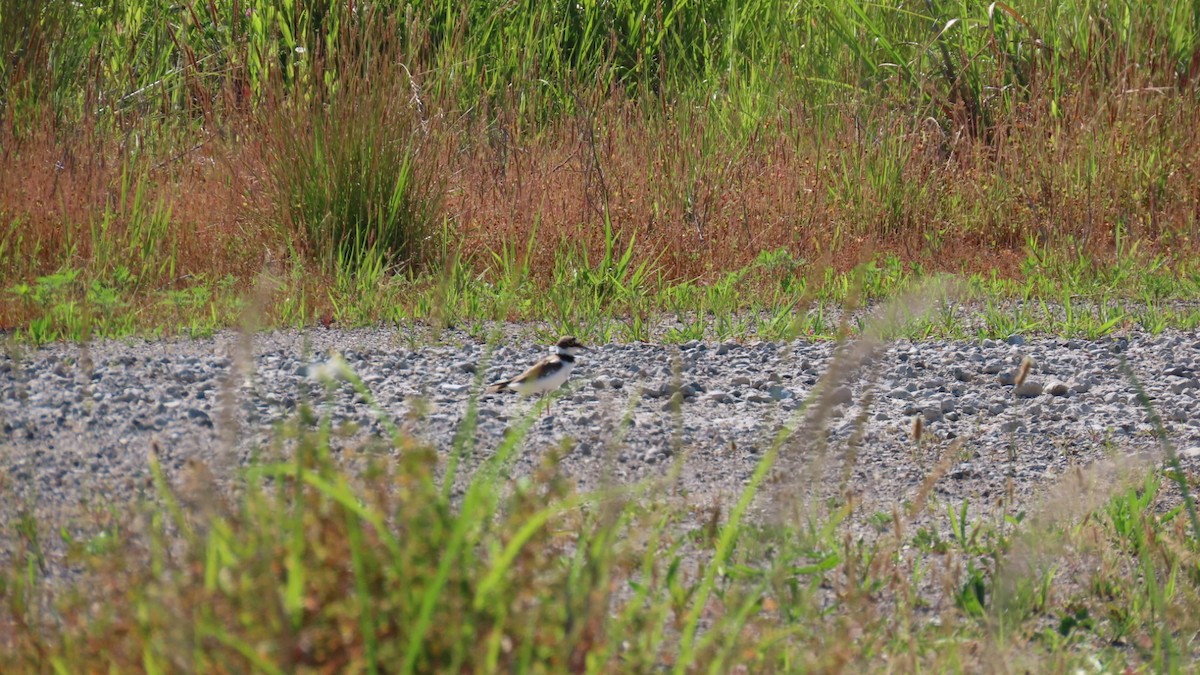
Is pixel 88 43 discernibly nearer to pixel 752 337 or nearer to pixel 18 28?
pixel 18 28

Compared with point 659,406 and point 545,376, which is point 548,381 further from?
point 659,406

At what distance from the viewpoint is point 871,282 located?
244 inches

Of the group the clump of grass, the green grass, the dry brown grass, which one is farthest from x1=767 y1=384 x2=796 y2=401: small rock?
the clump of grass

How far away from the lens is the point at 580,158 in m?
7.34

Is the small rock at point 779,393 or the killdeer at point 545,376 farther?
the small rock at point 779,393

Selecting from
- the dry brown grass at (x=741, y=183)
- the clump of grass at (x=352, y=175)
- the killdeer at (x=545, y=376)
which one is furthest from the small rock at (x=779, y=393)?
the clump of grass at (x=352, y=175)

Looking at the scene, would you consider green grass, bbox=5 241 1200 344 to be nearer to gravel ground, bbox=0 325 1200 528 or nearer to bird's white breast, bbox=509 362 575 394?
gravel ground, bbox=0 325 1200 528

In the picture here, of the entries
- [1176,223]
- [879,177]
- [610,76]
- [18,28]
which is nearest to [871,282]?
[879,177]

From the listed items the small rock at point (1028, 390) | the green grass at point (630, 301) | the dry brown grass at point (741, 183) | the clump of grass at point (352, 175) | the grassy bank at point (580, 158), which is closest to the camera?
the small rock at point (1028, 390)

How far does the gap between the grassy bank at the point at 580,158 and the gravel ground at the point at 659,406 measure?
586mm

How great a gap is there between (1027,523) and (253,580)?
6.97 ft

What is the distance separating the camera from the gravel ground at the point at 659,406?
315 cm

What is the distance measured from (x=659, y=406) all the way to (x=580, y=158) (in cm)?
356

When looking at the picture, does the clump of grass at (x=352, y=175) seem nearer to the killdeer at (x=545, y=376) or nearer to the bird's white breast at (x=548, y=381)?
the killdeer at (x=545, y=376)
